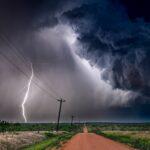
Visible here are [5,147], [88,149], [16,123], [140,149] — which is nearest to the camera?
[88,149]

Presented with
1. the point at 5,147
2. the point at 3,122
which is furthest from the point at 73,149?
the point at 3,122

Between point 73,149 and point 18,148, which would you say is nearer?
point 73,149

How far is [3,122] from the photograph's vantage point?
340ft

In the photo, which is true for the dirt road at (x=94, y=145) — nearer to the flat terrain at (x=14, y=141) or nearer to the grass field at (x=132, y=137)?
the grass field at (x=132, y=137)

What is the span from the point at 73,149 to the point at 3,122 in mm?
79981

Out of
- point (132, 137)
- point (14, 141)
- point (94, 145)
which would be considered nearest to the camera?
point (94, 145)

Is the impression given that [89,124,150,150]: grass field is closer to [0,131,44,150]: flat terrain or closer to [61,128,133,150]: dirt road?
[61,128,133,150]: dirt road

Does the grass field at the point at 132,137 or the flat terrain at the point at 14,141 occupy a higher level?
the grass field at the point at 132,137

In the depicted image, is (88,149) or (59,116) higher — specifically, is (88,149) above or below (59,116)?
below

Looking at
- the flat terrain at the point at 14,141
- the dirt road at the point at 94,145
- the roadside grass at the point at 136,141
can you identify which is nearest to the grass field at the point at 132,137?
the roadside grass at the point at 136,141

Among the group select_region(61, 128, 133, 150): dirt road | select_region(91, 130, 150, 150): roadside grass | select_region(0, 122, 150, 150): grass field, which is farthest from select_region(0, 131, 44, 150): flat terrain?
select_region(91, 130, 150, 150): roadside grass

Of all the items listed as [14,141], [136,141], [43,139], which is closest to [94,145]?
[136,141]

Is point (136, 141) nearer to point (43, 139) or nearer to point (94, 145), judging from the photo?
point (94, 145)

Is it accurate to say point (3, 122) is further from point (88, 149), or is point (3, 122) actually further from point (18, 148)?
point (88, 149)
